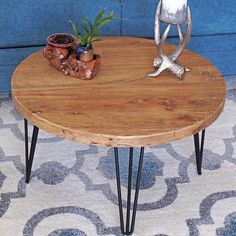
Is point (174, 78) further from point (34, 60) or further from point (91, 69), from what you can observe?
point (34, 60)

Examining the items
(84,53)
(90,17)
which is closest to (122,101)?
(84,53)

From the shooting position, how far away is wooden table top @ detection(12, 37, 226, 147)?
112 cm

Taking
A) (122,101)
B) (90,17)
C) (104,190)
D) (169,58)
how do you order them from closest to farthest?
(122,101) < (169,58) < (104,190) < (90,17)

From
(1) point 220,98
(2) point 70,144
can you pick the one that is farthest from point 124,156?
(1) point 220,98

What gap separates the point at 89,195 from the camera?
56.7 inches

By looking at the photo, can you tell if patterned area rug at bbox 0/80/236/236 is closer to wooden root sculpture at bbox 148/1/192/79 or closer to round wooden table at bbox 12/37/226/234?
round wooden table at bbox 12/37/226/234

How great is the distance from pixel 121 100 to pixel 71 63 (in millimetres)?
177

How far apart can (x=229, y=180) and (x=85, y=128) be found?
0.60 metres

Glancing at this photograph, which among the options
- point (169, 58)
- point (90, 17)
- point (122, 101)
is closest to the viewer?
point (122, 101)

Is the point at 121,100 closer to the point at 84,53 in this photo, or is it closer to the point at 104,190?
the point at 84,53

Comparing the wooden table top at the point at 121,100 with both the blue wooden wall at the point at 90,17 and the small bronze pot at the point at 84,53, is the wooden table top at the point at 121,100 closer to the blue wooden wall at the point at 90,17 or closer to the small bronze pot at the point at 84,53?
the small bronze pot at the point at 84,53

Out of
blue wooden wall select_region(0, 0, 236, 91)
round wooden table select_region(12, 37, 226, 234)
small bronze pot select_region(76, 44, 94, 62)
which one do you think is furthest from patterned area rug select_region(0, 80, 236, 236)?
small bronze pot select_region(76, 44, 94, 62)

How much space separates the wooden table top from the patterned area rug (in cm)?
32

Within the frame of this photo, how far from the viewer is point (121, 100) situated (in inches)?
48.3
